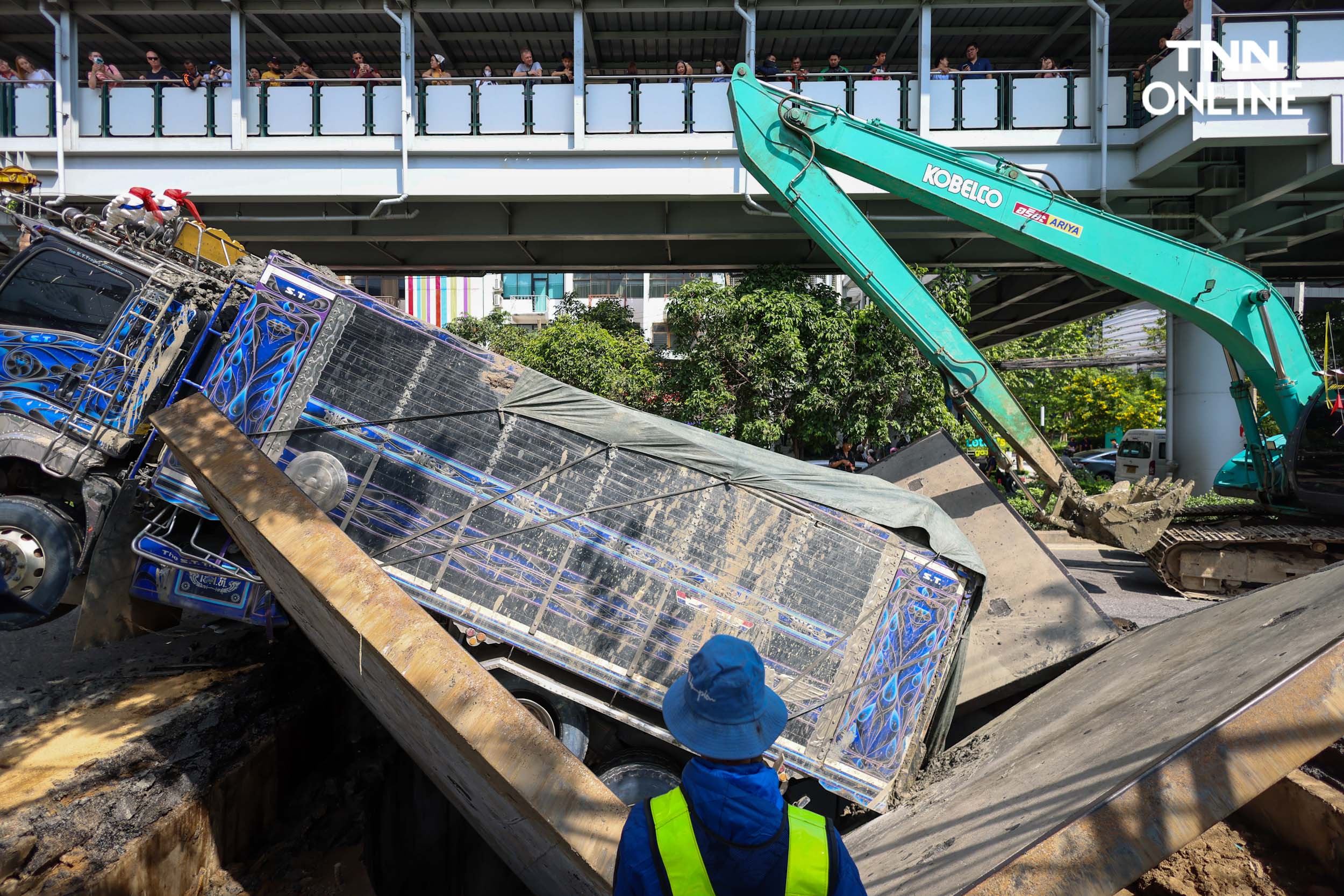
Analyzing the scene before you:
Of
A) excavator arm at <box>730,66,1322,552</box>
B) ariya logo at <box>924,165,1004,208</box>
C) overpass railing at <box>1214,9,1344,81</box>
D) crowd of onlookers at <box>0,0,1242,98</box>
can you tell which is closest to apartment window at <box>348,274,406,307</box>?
crowd of onlookers at <box>0,0,1242,98</box>

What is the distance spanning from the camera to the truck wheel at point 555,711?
14.2 feet

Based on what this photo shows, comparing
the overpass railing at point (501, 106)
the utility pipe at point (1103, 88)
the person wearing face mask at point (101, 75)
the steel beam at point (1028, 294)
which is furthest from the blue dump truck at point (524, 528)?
the steel beam at point (1028, 294)

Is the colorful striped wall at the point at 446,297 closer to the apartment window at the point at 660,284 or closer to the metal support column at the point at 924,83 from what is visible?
the apartment window at the point at 660,284

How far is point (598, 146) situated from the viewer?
12.6m

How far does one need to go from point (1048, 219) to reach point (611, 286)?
3080cm

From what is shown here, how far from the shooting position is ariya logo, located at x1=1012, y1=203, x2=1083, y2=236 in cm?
778

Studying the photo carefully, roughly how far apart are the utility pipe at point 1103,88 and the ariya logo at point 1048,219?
5463 millimetres

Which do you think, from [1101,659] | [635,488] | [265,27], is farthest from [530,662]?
[265,27]

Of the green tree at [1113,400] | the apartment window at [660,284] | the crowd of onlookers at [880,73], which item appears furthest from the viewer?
the apartment window at [660,284]

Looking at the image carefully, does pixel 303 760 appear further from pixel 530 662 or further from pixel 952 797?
pixel 952 797

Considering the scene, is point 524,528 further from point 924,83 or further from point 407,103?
point 924,83

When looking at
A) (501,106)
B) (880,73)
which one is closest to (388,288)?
(501,106)

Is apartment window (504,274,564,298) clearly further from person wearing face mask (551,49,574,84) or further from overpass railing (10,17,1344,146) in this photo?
overpass railing (10,17,1344,146)

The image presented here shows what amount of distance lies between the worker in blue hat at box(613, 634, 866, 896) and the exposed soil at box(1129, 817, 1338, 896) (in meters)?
2.22
